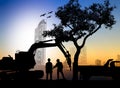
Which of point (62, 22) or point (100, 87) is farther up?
point (62, 22)

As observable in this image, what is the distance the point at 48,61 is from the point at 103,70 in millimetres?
5688

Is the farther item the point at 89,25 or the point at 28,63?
the point at 89,25

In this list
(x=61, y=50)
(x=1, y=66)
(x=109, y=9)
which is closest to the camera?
(x=1, y=66)

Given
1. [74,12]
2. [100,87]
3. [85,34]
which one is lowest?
[100,87]

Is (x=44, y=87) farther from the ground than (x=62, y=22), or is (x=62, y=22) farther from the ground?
(x=62, y=22)

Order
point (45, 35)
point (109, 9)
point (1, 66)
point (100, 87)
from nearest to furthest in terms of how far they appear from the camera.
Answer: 1. point (100, 87)
2. point (1, 66)
3. point (109, 9)
4. point (45, 35)

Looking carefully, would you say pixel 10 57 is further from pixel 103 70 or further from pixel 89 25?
pixel 89 25

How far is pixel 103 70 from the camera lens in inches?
1045

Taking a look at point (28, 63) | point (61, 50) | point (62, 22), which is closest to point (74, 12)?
point (62, 22)

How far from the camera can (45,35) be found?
156 feet

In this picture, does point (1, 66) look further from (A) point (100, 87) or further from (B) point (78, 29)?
(B) point (78, 29)

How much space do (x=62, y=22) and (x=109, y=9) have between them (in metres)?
8.16

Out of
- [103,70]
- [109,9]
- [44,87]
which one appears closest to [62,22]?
[109,9]

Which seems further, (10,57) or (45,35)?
(45,35)
